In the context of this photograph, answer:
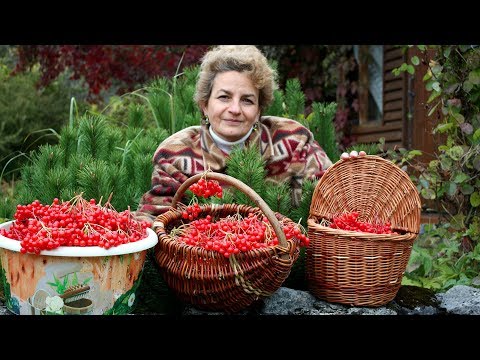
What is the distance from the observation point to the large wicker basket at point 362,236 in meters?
2.05

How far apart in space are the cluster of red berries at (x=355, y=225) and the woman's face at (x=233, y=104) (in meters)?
0.65

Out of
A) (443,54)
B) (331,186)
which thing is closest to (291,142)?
(331,186)

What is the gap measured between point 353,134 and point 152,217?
16.6 ft

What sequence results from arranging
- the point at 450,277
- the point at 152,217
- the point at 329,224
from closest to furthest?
the point at 329,224 → the point at 152,217 → the point at 450,277

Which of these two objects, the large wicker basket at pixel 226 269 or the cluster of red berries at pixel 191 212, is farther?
the cluster of red berries at pixel 191 212

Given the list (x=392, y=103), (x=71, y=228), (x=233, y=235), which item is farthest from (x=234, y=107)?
(x=392, y=103)

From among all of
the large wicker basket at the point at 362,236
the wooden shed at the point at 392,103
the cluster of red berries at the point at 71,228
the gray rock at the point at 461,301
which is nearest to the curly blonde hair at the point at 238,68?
the large wicker basket at the point at 362,236

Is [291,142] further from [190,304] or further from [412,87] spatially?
[412,87]

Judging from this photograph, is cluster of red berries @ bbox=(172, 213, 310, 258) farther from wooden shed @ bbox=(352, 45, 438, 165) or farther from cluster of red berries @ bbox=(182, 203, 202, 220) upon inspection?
wooden shed @ bbox=(352, 45, 438, 165)

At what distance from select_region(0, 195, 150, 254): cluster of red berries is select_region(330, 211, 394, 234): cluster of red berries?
688mm

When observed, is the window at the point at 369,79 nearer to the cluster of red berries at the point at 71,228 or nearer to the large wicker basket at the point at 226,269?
the large wicker basket at the point at 226,269

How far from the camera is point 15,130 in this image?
23.0 feet

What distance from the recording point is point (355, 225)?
215 centimetres

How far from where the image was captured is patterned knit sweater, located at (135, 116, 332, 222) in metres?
2.58
